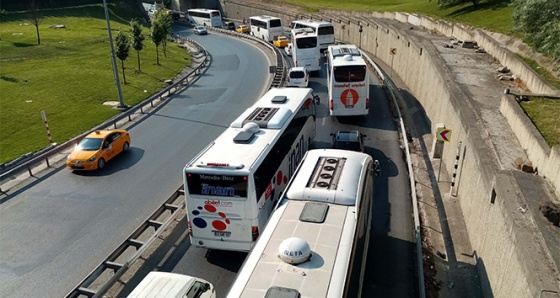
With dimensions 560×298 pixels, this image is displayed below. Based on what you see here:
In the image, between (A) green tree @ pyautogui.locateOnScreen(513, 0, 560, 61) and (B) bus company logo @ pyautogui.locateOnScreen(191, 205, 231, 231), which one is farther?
(A) green tree @ pyautogui.locateOnScreen(513, 0, 560, 61)

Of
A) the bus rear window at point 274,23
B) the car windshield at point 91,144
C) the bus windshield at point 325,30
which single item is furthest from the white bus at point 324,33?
the car windshield at point 91,144

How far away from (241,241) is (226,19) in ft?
276

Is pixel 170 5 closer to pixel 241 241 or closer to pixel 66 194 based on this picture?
pixel 66 194

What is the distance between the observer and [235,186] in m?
11.9

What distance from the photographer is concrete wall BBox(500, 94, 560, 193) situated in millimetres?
11609

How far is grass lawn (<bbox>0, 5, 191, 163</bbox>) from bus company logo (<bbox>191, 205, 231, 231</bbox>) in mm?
13976

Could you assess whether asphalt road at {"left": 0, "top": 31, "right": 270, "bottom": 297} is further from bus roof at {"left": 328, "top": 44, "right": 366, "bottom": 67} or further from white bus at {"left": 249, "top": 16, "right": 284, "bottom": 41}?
white bus at {"left": 249, "top": 16, "right": 284, "bottom": 41}

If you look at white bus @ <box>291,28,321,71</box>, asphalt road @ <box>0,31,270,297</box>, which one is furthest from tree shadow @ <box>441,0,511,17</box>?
asphalt road @ <box>0,31,270,297</box>

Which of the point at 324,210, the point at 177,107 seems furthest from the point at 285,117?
the point at 177,107

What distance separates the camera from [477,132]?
51.6ft

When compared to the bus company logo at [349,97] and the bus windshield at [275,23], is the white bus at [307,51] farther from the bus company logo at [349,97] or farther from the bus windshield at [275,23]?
the bus windshield at [275,23]

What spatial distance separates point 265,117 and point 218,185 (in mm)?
4660

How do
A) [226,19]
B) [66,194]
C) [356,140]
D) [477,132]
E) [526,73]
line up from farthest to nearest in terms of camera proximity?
[226,19], [526,73], [356,140], [66,194], [477,132]

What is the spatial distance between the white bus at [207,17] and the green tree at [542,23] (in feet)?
195
